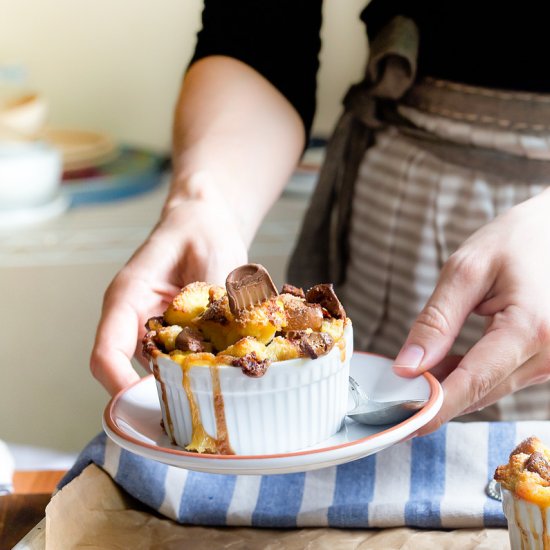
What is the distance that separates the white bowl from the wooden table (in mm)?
827

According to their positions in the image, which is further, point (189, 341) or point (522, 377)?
point (522, 377)

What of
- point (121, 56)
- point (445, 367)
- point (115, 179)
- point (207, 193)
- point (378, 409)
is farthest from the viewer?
point (121, 56)

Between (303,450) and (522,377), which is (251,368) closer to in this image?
(303,450)

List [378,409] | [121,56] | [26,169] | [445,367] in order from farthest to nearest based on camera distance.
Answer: [121,56] → [26,169] → [445,367] → [378,409]

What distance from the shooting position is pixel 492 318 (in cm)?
75

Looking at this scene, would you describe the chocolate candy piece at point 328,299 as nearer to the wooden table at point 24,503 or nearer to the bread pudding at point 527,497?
the bread pudding at point 527,497

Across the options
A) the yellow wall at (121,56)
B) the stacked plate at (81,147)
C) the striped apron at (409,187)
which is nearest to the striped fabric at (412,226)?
the striped apron at (409,187)

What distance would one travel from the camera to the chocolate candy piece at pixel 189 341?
0.65 m

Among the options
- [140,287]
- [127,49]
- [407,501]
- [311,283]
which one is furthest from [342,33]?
[407,501]

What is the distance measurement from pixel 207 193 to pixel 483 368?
36 cm

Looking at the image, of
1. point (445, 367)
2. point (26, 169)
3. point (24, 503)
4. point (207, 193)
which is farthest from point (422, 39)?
point (26, 169)

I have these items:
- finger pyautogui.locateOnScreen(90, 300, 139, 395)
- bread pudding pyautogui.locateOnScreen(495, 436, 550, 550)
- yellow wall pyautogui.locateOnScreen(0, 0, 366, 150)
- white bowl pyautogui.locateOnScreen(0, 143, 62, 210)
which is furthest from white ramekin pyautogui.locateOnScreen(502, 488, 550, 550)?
yellow wall pyautogui.locateOnScreen(0, 0, 366, 150)

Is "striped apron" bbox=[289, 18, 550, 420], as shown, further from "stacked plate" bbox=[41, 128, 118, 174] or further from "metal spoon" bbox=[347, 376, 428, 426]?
"stacked plate" bbox=[41, 128, 118, 174]

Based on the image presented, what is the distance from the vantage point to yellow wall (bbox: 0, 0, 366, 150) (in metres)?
2.03
